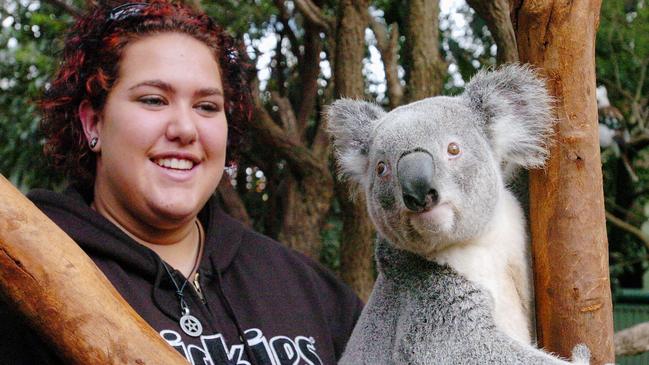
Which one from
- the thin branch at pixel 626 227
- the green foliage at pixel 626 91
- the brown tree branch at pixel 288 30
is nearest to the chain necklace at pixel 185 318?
the green foliage at pixel 626 91

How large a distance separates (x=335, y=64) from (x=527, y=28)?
3246mm

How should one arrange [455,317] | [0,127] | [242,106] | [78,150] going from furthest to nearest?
[0,127] → [242,106] → [78,150] → [455,317]

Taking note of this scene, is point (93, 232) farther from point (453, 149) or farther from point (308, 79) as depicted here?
point (308, 79)

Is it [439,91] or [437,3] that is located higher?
[437,3]

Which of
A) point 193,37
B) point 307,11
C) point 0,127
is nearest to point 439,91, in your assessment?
point 307,11

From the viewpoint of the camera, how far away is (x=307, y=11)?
18.0 feet

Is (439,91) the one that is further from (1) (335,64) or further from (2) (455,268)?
(2) (455,268)

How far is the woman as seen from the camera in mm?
2035

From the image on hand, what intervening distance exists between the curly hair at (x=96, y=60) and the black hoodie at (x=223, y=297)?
16 centimetres

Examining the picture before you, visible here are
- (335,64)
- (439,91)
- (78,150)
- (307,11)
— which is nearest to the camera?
(78,150)

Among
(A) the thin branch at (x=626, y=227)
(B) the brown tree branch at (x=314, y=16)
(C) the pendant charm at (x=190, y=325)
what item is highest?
(B) the brown tree branch at (x=314, y=16)

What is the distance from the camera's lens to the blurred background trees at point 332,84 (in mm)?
4980

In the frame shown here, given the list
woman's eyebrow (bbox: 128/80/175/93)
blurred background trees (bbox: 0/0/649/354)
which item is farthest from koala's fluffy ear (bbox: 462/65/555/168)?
blurred background trees (bbox: 0/0/649/354)

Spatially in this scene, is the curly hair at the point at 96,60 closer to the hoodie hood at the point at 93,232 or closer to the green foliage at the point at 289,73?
the hoodie hood at the point at 93,232
